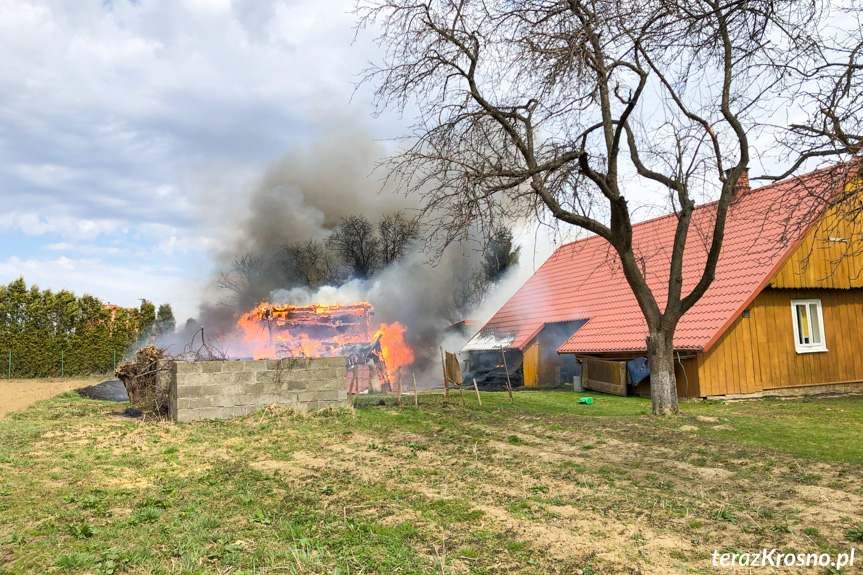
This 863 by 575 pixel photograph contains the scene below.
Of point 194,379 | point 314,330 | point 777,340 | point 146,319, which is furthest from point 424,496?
point 146,319

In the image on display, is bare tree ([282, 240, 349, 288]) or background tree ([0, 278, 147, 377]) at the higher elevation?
bare tree ([282, 240, 349, 288])

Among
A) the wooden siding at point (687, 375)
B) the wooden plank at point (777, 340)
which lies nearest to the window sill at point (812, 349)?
the wooden plank at point (777, 340)

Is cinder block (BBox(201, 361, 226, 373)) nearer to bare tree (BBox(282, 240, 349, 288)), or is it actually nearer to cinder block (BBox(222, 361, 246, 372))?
cinder block (BBox(222, 361, 246, 372))

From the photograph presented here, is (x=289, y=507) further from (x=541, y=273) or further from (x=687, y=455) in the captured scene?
(x=541, y=273)

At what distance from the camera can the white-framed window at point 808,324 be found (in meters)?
16.6

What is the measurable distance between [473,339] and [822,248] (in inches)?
500

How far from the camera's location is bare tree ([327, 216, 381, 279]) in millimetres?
30422

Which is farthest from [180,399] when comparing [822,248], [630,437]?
[822,248]

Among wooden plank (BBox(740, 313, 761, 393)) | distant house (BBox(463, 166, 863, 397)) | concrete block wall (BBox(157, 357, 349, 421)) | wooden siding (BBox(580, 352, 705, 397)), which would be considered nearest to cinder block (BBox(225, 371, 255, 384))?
concrete block wall (BBox(157, 357, 349, 421))

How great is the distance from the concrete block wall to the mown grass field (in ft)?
2.59

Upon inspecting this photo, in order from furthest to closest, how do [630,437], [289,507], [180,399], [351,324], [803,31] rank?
[351,324]
[180,399]
[630,437]
[803,31]
[289,507]

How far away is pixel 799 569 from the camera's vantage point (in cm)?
387

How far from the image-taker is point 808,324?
1684cm

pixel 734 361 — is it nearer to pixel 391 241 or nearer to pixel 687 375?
pixel 687 375
